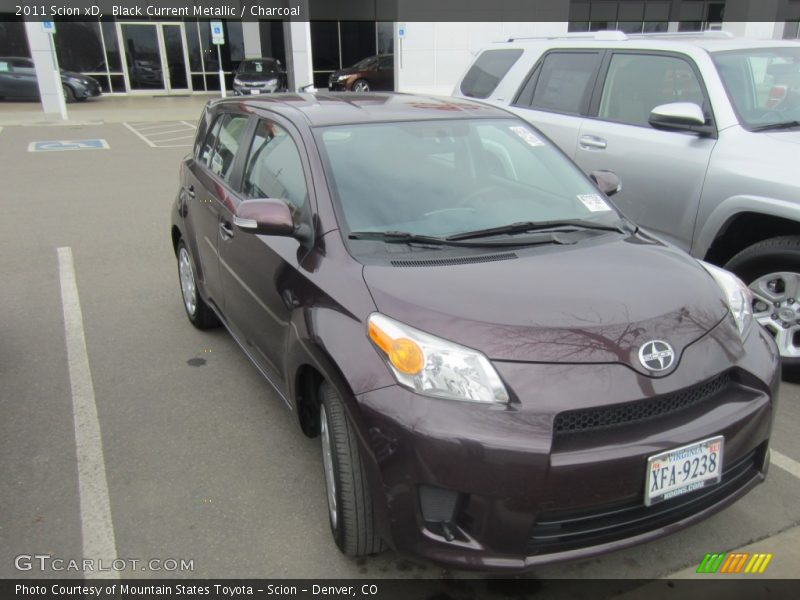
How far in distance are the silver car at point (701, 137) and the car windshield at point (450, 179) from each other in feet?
0.63

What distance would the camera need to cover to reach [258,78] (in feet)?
79.4

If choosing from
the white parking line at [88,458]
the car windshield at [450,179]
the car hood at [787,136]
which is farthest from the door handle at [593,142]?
the white parking line at [88,458]

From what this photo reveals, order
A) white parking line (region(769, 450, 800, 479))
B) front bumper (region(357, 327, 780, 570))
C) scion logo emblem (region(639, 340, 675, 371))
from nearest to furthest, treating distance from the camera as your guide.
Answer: front bumper (region(357, 327, 780, 570))
scion logo emblem (region(639, 340, 675, 371))
white parking line (region(769, 450, 800, 479))

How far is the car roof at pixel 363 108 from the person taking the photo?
3.45m

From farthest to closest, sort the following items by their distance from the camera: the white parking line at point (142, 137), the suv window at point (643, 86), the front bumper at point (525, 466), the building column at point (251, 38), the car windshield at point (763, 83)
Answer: the building column at point (251, 38) < the white parking line at point (142, 137) < the suv window at point (643, 86) < the car windshield at point (763, 83) < the front bumper at point (525, 466)

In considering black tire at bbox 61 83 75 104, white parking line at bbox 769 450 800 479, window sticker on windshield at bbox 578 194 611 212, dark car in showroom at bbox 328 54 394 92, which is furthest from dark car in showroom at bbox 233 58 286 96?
white parking line at bbox 769 450 800 479

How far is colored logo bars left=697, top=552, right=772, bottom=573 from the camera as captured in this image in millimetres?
2615

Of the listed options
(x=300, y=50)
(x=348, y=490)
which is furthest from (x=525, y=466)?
(x=300, y=50)

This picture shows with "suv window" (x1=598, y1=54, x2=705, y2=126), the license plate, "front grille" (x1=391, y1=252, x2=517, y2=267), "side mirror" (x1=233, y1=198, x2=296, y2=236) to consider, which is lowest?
the license plate

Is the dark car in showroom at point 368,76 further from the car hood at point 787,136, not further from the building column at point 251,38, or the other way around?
the car hood at point 787,136

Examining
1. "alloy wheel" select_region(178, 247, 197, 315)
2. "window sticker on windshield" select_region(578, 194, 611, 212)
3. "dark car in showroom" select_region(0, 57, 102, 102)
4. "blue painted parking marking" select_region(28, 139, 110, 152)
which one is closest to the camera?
"window sticker on windshield" select_region(578, 194, 611, 212)

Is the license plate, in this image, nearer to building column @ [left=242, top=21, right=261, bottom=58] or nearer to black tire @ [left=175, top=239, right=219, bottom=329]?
black tire @ [left=175, top=239, right=219, bottom=329]

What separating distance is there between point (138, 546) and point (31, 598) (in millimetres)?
412

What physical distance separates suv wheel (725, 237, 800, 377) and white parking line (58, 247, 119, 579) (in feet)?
12.5
